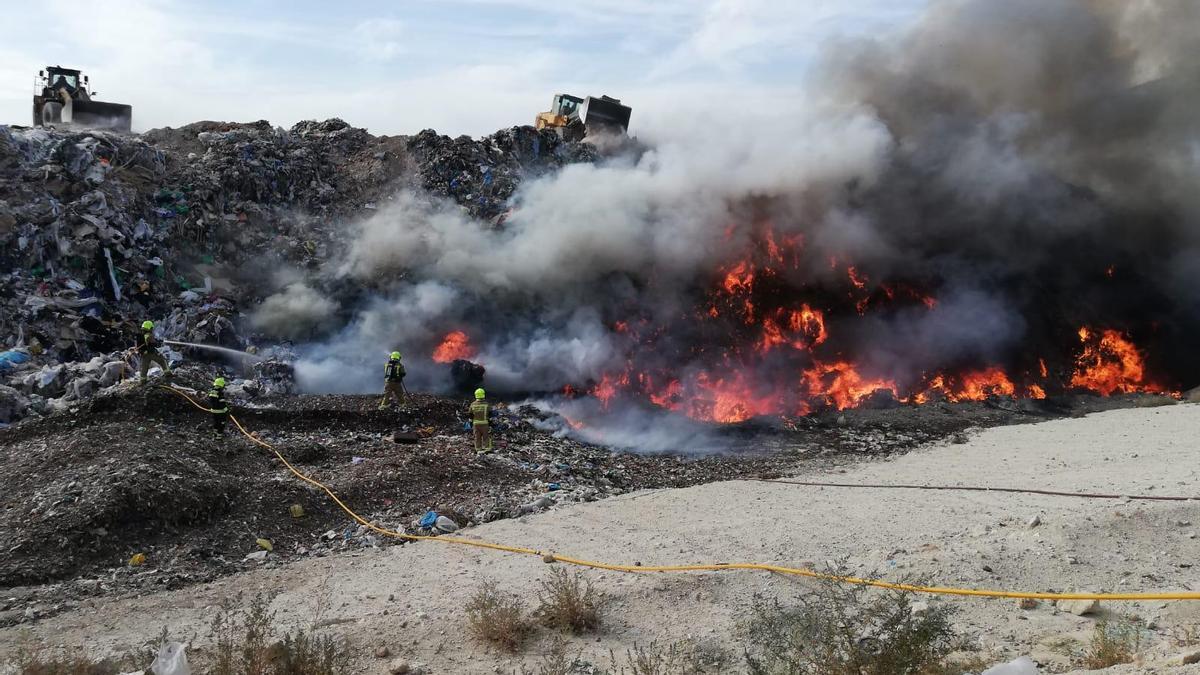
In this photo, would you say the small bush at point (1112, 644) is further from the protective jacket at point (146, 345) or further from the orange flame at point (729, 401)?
the protective jacket at point (146, 345)

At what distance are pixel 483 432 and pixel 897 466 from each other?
20.3ft

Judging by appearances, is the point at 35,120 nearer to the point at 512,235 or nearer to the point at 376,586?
the point at 512,235

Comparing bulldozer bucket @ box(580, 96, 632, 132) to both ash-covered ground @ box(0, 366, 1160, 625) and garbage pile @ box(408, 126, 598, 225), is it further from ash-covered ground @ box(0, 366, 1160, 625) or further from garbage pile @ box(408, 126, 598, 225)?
ash-covered ground @ box(0, 366, 1160, 625)

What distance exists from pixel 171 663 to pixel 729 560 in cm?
427

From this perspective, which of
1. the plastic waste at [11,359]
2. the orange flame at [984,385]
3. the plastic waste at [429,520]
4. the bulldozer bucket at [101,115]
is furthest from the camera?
the bulldozer bucket at [101,115]

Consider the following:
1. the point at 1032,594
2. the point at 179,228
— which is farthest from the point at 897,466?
the point at 179,228

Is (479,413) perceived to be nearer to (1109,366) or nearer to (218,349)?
(218,349)

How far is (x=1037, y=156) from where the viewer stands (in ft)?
61.9

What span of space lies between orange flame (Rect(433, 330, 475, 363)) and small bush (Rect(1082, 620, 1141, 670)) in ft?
42.7

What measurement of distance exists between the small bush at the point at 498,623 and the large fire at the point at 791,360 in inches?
358

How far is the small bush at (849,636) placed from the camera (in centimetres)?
404

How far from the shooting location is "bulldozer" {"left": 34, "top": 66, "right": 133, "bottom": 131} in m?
21.6

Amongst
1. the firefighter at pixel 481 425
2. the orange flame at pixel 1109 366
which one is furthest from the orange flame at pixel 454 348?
the orange flame at pixel 1109 366

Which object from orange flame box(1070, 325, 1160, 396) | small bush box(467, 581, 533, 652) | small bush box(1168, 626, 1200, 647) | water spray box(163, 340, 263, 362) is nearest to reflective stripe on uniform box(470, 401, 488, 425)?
small bush box(467, 581, 533, 652)
